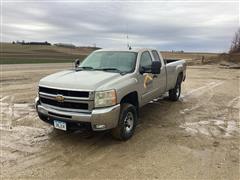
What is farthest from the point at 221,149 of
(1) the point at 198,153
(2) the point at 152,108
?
(2) the point at 152,108

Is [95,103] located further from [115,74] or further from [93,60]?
[93,60]

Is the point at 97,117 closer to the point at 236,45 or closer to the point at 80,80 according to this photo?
the point at 80,80

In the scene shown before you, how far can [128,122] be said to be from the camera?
18.7 feet

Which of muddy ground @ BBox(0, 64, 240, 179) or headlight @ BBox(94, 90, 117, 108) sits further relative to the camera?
headlight @ BBox(94, 90, 117, 108)

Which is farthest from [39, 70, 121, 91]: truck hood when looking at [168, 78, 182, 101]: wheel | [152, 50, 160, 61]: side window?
[168, 78, 182, 101]: wheel

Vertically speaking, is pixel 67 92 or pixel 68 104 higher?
pixel 67 92

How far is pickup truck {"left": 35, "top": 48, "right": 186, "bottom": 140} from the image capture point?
5.00 meters

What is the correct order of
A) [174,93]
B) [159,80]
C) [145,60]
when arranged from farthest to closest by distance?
[174,93]
[159,80]
[145,60]

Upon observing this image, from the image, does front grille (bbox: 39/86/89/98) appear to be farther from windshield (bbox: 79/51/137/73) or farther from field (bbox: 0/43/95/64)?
field (bbox: 0/43/95/64)

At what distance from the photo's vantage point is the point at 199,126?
261 inches

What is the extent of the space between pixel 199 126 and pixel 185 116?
0.93m

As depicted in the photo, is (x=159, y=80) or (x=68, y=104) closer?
(x=68, y=104)

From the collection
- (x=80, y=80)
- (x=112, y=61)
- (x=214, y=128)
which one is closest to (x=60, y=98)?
(x=80, y=80)

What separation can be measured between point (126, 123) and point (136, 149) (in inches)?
26.0
